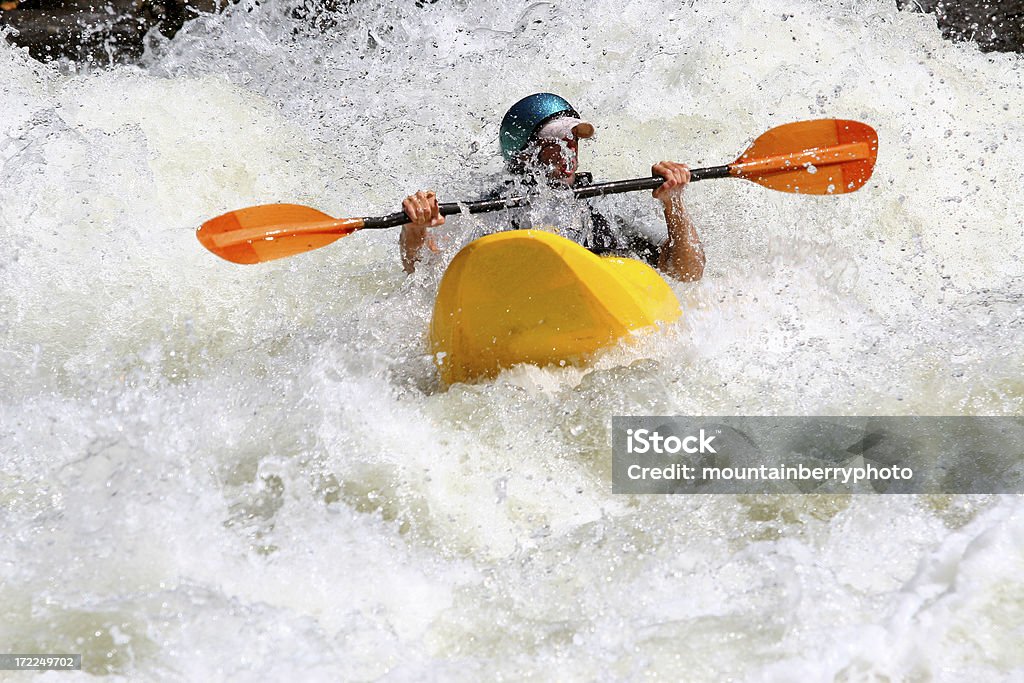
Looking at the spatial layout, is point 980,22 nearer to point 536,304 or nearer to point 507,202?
point 507,202

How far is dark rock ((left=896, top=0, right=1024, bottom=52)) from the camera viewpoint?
4.95m

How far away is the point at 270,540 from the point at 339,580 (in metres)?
0.21

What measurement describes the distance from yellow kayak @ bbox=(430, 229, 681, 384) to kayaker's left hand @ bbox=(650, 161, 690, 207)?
44 centimetres

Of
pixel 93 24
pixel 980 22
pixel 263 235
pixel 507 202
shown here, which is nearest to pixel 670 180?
pixel 507 202

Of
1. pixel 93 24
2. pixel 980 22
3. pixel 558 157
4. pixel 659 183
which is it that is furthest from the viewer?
pixel 980 22

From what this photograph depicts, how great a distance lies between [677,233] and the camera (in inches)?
119

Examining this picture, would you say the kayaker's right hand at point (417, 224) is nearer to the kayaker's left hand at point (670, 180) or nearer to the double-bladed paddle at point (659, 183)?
the double-bladed paddle at point (659, 183)

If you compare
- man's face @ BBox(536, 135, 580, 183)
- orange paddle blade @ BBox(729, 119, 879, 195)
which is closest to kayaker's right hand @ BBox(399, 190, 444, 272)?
man's face @ BBox(536, 135, 580, 183)

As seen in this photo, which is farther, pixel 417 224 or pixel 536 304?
pixel 417 224

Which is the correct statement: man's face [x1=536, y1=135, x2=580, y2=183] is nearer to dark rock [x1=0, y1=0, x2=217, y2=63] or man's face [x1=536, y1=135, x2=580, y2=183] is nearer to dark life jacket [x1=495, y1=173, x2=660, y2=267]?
dark life jacket [x1=495, y1=173, x2=660, y2=267]

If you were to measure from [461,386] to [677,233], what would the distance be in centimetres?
90

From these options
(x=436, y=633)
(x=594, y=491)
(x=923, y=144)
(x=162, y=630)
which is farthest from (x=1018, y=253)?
(x=162, y=630)

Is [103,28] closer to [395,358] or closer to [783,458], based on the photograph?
[395,358]

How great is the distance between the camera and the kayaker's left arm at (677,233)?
2949 mm
